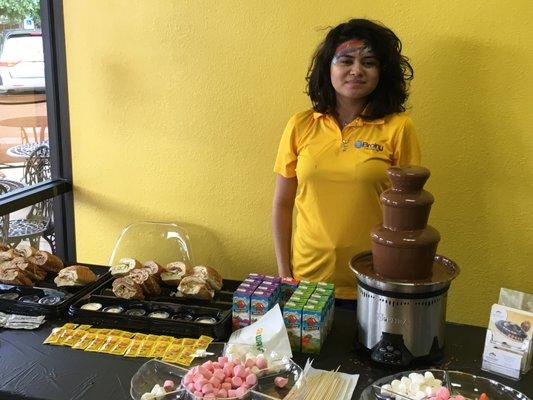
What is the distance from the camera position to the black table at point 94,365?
50.1 inches

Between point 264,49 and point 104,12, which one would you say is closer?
point 264,49

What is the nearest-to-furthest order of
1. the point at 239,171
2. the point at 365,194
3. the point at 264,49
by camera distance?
1. the point at 365,194
2. the point at 264,49
3. the point at 239,171

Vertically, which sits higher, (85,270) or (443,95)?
(443,95)

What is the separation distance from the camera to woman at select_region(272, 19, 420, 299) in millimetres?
1782

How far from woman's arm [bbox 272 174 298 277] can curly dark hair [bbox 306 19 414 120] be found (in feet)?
0.92

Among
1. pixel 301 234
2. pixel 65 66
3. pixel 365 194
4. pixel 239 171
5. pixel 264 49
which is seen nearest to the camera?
pixel 365 194

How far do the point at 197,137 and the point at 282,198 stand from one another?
0.58 meters

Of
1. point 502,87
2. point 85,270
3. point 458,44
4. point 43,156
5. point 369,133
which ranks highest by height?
point 458,44

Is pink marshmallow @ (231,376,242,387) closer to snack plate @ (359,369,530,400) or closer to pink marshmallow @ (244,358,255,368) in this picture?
pink marshmallow @ (244,358,255,368)

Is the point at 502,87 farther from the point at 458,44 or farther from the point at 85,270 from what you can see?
the point at 85,270

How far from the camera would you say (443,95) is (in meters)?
2.04

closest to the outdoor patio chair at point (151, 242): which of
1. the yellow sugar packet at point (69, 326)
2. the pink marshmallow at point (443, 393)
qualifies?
the yellow sugar packet at point (69, 326)

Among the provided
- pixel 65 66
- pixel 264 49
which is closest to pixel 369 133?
pixel 264 49

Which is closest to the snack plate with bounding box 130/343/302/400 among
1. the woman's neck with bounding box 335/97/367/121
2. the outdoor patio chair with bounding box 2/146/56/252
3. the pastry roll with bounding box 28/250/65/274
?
the pastry roll with bounding box 28/250/65/274
